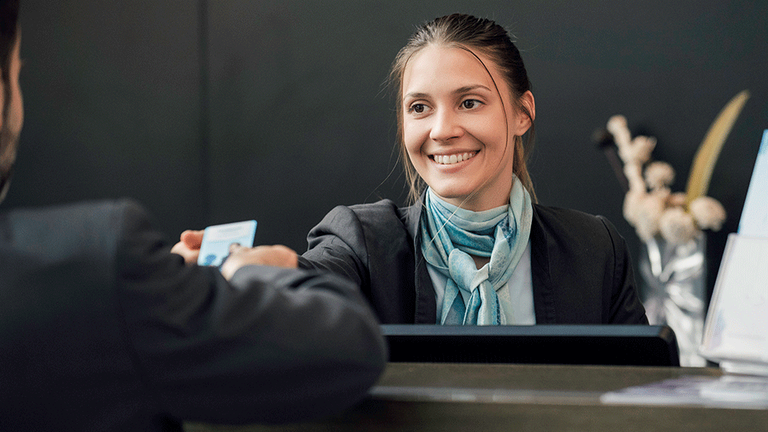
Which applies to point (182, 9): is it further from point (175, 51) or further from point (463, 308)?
point (463, 308)

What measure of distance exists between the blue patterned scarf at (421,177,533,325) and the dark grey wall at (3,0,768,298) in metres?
1.61

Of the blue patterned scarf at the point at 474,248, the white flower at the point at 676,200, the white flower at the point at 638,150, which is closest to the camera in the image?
the blue patterned scarf at the point at 474,248

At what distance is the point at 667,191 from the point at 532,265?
4.62 feet

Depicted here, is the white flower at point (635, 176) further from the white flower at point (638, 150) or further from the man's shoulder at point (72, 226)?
the man's shoulder at point (72, 226)

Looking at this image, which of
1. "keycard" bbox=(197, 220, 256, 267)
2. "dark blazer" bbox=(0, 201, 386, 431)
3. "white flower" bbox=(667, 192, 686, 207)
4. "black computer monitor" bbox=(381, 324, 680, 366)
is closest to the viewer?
"dark blazer" bbox=(0, 201, 386, 431)

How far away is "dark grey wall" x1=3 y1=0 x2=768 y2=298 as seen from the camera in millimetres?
2682

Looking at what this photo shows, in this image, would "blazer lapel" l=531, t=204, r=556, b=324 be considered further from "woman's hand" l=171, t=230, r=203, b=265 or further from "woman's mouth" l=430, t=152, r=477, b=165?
"woman's hand" l=171, t=230, r=203, b=265

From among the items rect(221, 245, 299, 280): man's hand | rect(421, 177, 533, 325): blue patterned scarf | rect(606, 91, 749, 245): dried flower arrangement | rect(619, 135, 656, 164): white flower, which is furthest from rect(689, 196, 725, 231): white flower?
rect(221, 245, 299, 280): man's hand

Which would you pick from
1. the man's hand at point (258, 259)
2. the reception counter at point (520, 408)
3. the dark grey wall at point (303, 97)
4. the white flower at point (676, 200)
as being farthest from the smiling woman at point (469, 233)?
the dark grey wall at point (303, 97)

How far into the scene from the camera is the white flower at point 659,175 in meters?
2.43

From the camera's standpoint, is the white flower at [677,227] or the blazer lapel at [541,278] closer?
the blazer lapel at [541,278]

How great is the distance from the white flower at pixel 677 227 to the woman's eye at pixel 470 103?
1.29 m

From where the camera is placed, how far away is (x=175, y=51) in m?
3.18

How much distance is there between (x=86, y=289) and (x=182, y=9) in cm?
304
